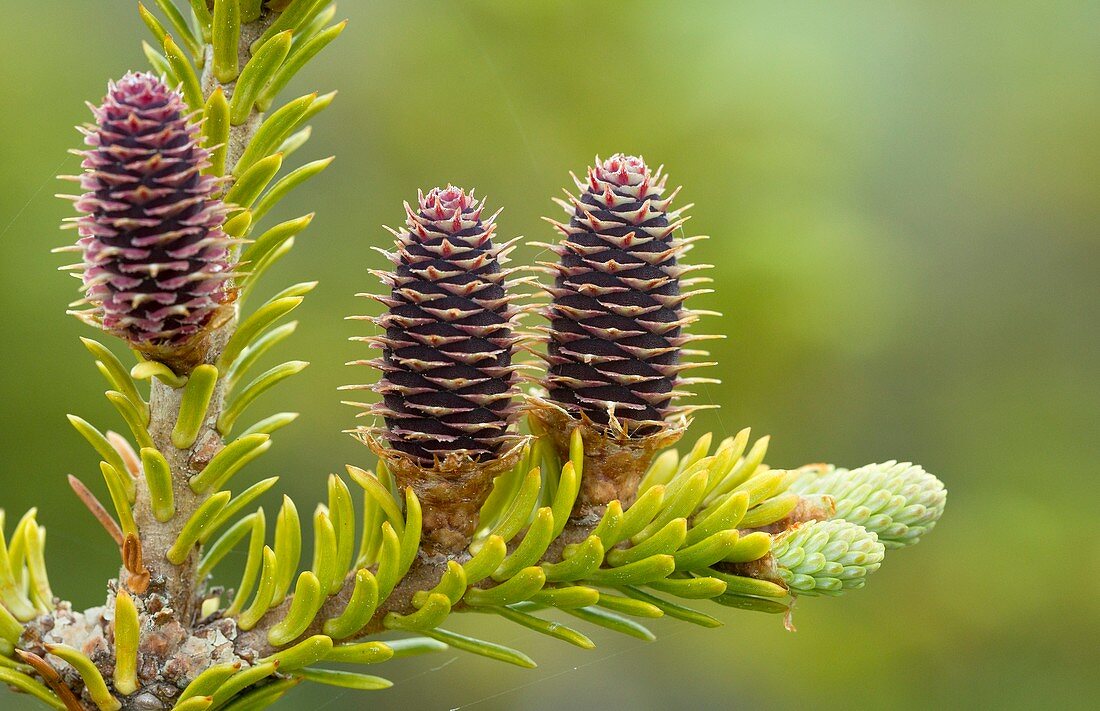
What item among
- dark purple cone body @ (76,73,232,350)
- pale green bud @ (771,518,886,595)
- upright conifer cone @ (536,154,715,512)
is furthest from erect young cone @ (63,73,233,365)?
pale green bud @ (771,518,886,595)

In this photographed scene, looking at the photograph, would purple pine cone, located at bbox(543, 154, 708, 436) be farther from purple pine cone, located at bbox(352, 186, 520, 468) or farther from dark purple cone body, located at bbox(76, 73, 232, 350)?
dark purple cone body, located at bbox(76, 73, 232, 350)

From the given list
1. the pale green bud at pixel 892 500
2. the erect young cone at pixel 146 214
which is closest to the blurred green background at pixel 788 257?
the pale green bud at pixel 892 500

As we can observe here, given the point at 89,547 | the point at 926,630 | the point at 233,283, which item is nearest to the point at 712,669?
the point at 926,630

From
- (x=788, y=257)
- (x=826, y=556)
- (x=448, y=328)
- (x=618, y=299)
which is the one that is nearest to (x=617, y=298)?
(x=618, y=299)

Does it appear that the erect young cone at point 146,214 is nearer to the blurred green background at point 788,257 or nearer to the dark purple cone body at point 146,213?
the dark purple cone body at point 146,213

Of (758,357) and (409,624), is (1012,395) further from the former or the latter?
(409,624)

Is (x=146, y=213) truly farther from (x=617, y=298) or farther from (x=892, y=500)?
(x=892, y=500)
